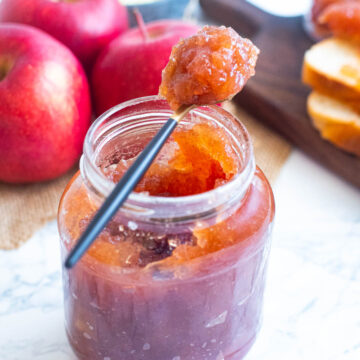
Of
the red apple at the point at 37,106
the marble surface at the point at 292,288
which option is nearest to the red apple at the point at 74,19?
the red apple at the point at 37,106

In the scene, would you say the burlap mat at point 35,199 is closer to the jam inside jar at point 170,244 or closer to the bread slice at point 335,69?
the bread slice at point 335,69

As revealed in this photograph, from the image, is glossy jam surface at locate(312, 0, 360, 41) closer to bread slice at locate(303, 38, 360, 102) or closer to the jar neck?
bread slice at locate(303, 38, 360, 102)

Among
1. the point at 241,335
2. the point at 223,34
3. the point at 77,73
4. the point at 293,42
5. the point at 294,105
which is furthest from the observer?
the point at 293,42

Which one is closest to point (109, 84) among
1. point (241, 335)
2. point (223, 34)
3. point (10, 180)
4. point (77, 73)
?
point (77, 73)

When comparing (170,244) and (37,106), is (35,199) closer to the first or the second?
(37,106)

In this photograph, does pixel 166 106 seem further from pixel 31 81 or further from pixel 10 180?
pixel 10 180

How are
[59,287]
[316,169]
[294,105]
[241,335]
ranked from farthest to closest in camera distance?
[294,105] → [316,169] → [59,287] → [241,335]
